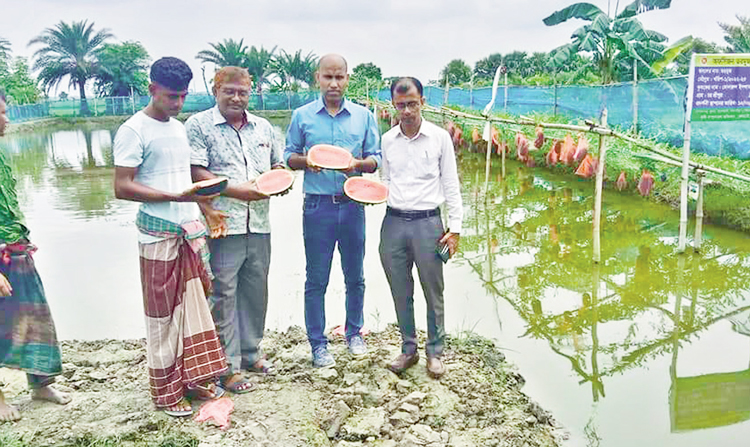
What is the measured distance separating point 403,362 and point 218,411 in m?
1.09

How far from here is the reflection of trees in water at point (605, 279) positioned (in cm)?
453

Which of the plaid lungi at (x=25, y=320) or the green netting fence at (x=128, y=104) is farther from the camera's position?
the green netting fence at (x=128, y=104)

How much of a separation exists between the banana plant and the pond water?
253 inches

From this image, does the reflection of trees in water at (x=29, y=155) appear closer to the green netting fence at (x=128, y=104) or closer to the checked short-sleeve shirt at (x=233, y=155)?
the checked short-sleeve shirt at (x=233, y=155)

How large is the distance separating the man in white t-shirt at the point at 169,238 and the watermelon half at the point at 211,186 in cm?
3

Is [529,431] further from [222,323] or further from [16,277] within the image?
[16,277]

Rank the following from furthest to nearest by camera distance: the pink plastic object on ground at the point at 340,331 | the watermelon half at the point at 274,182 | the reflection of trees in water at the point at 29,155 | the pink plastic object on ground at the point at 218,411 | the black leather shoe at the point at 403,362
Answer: the reflection of trees in water at the point at 29,155, the pink plastic object on ground at the point at 340,331, the black leather shoe at the point at 403,362, the watermelon half at the point at 274,182, the pink plastic object on ground at the point at 218,411

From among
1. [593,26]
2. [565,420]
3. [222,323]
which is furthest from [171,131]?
[593,26]

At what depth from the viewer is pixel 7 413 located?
Result: 9.78 feet

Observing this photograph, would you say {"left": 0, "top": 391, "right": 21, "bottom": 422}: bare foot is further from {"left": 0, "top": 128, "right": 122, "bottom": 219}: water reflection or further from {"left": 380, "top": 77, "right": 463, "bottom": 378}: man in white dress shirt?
{"left": 0, "top": 128, "right": 122, "bottom": 219}: water reflection

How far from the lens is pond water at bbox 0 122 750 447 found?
3639 millimetres

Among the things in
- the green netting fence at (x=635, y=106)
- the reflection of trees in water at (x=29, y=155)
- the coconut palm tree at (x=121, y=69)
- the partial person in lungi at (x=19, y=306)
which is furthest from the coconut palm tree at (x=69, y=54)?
the partial person in lungi at (x=19, y=306)

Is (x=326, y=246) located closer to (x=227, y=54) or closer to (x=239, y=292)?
(x=239, y=292)

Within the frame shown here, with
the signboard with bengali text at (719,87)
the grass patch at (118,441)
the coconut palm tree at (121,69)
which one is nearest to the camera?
the grass patch at (118,441)
